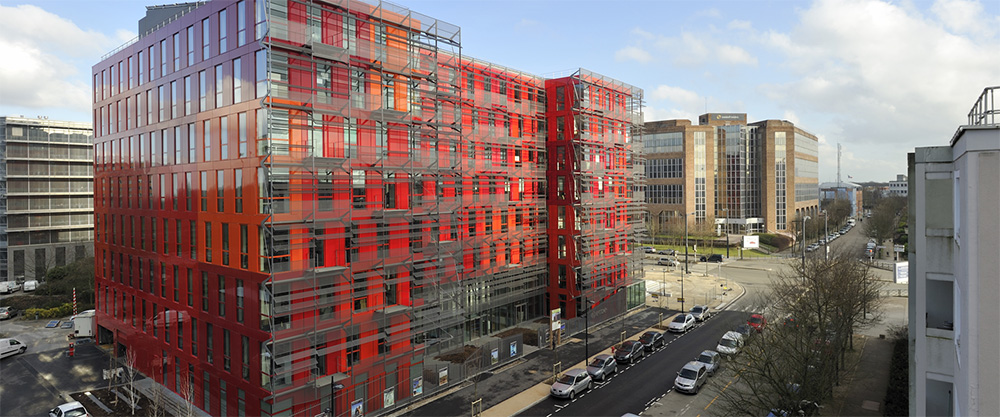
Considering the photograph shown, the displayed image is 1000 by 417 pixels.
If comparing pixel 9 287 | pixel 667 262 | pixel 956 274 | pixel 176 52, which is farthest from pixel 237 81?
pixel 667 262

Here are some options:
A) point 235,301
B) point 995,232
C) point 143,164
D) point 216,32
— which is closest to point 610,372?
point 235,301

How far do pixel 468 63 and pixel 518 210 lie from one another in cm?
1215

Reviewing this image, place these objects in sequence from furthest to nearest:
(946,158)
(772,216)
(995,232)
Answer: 1. (772,216)
2. (946,158)
3. (995,232)

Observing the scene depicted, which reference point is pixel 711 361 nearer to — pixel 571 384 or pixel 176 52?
pixel 571 384

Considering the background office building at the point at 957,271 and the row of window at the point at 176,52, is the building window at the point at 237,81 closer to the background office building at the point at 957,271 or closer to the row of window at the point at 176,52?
the row of window at the point at 176,52

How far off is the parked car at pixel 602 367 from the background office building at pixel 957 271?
18737 mm

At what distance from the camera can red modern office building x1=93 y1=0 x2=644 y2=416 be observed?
75.3ft

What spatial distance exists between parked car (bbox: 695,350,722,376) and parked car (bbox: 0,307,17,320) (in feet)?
200

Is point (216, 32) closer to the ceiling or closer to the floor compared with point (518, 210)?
closer to the ceiling

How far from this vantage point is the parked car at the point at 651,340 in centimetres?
3606

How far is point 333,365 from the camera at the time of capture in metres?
24.6

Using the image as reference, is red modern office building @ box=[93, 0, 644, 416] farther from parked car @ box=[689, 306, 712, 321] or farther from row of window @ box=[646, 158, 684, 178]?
row of window @ box=[646, 158, 684, 178]

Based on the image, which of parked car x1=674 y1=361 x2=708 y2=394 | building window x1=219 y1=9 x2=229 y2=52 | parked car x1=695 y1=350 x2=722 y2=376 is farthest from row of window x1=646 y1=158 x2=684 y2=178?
building window x1=219 y1=9 x2=229 y2=52

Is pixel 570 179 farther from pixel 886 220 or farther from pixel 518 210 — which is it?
pixel 886 220
